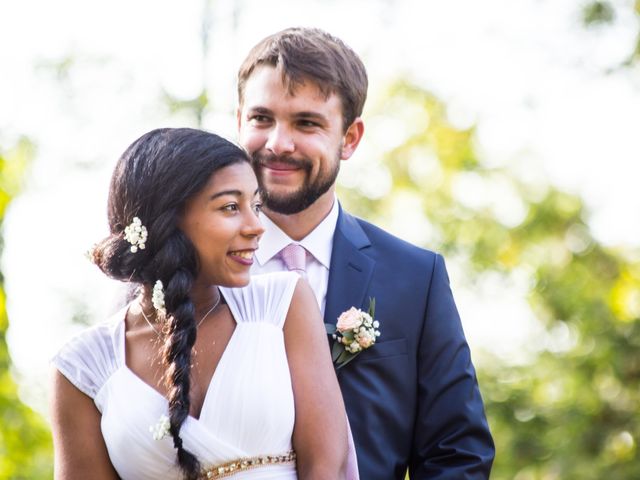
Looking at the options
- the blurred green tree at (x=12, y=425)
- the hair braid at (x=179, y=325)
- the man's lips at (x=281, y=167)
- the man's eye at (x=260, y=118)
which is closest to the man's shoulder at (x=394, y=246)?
the man's lips at (x=281, y=167)

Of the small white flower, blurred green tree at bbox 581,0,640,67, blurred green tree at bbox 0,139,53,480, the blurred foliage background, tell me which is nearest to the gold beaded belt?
the small white flower

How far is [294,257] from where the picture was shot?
16.0 feet

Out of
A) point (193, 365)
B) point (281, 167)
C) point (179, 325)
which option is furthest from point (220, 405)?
point (281, 167)

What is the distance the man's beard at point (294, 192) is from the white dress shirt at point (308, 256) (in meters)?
0.12

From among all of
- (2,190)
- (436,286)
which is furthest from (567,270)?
(436,286)

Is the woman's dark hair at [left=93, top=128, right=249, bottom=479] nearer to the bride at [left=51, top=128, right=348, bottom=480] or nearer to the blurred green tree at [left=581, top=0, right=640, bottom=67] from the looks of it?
the bride at [left=51, top=128, right=348, bottom=480]

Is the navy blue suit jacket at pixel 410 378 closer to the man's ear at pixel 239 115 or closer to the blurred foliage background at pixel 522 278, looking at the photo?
the man's ear at pixel 239 115

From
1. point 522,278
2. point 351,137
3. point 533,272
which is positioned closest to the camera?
point 351,137

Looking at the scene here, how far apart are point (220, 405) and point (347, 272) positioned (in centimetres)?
103

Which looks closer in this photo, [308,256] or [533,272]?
[308,256]

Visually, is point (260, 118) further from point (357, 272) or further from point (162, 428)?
point (162, 428)

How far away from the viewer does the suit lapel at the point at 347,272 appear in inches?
188

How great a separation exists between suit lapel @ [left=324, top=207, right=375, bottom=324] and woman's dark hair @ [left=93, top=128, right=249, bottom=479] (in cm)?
85

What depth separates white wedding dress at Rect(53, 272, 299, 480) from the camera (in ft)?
13.2
